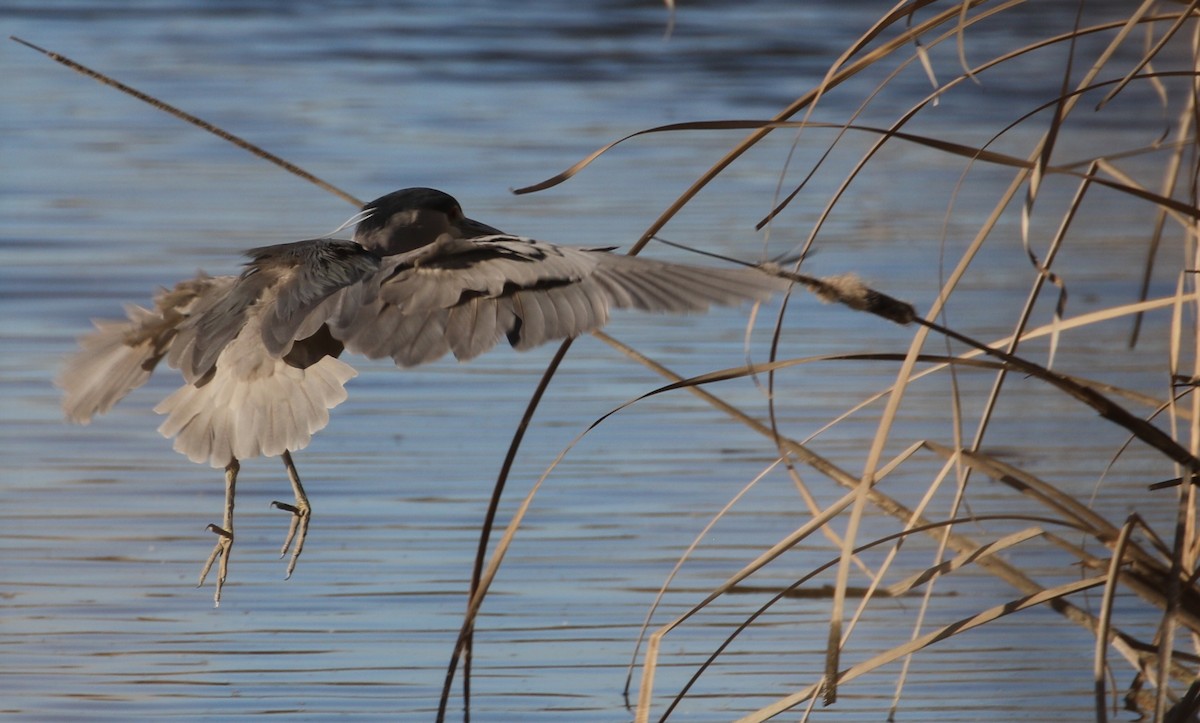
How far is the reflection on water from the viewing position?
2.86 meters

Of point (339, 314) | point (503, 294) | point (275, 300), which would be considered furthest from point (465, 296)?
point (275, 300)

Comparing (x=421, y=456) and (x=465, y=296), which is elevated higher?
(x=465, y=296)

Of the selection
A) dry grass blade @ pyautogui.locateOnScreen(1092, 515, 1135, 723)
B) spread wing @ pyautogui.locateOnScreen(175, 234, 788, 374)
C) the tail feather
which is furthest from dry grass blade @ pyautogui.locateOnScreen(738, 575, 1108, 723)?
the tail feather

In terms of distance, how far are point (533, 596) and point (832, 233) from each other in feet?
9.45

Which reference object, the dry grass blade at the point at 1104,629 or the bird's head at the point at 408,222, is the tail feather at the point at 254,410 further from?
the dry grass blade at the point at 1104,629

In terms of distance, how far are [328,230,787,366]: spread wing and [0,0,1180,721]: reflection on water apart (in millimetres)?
787

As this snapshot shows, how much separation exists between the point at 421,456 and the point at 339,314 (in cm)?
176

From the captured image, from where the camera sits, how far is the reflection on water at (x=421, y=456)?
9.39ft

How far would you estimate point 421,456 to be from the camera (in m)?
3.94

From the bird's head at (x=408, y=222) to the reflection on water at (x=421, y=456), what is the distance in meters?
0.70

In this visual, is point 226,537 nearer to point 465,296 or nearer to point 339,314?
point 339,314

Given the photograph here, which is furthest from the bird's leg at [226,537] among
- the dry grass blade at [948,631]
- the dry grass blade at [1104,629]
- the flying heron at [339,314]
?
the dry grass blade at [1104,629]

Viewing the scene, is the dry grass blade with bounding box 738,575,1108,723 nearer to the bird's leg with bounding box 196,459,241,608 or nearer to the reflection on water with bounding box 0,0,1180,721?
the reflection on water with bounding box 0,0,1180,721

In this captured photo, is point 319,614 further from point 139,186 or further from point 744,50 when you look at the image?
point 744,50
